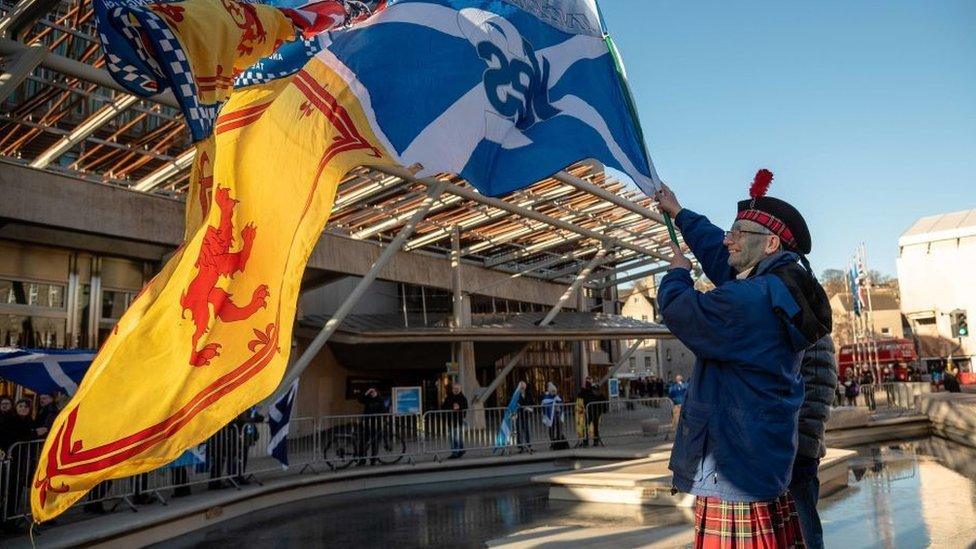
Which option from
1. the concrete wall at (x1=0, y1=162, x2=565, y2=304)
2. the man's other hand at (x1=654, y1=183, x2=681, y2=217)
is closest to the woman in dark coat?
the concrete wall at (x1=0, y1=162, x2=565, y2=304)

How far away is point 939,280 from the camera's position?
5503 cm

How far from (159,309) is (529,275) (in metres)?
26.9

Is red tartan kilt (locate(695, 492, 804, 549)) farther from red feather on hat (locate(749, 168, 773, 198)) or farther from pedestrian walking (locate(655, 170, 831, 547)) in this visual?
red feather on hat (locate(749, 168, 773, 198))

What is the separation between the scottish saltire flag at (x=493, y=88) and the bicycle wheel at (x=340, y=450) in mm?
10464

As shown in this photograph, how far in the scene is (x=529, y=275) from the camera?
1176 inches

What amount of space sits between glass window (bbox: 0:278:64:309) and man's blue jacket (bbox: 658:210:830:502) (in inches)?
640

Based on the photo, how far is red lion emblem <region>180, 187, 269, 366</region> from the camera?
3.11 m

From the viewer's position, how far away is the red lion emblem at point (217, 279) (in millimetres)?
3111

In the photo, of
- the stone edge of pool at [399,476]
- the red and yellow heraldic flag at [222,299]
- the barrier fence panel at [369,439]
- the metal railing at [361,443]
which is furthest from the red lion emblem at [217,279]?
the barrier fence panel at [369,439]

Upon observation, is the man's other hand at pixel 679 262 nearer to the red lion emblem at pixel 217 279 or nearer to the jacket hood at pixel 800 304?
the jacket hood at pixel 800 304

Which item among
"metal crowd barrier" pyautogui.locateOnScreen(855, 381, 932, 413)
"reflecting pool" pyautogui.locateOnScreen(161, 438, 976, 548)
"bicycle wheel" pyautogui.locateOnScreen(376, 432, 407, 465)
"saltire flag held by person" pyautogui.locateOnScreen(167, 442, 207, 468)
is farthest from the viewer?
"metal crowd barrier" pyautogui.locateOnScreen(855, 381, 932, 413)

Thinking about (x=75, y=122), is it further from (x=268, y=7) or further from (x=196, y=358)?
(x=196, y=358)

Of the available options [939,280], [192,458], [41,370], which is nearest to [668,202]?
[41,370]

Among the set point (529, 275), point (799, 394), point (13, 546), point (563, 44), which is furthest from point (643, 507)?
point (529, 275)
